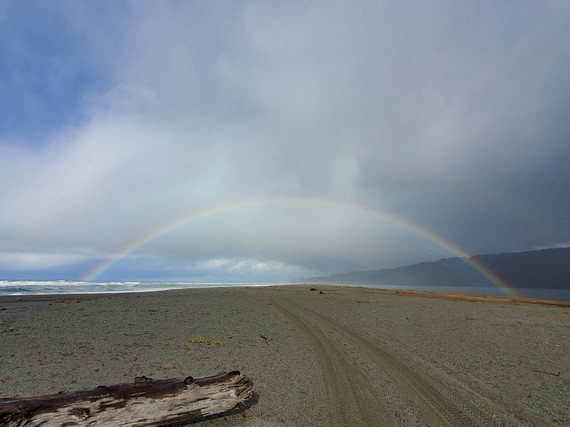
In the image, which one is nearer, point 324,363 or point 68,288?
point 324,363

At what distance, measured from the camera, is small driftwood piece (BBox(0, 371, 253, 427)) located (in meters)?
5.11

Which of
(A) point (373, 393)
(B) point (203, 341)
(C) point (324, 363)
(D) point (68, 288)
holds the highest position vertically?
(D) point (68, 288)

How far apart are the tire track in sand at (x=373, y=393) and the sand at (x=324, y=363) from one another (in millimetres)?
27

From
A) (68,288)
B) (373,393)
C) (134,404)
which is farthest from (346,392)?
(68,288)

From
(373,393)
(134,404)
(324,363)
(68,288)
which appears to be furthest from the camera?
(68,288)

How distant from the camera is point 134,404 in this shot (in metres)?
5.70

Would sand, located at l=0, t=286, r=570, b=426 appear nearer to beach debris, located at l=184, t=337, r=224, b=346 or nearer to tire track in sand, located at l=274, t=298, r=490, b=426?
tire track in sand, located at l=274, t=298, r=490, b=426

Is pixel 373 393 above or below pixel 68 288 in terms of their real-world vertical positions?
below

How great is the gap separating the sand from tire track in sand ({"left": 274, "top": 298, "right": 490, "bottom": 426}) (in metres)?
0.03

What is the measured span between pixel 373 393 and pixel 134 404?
532 centimetres

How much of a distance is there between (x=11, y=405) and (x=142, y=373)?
15.0 ft

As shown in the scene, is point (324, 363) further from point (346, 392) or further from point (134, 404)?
point (134, 404)

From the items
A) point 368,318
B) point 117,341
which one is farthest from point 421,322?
point 117,341

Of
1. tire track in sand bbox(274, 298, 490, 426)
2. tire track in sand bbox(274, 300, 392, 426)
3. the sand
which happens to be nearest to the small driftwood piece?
the sand
